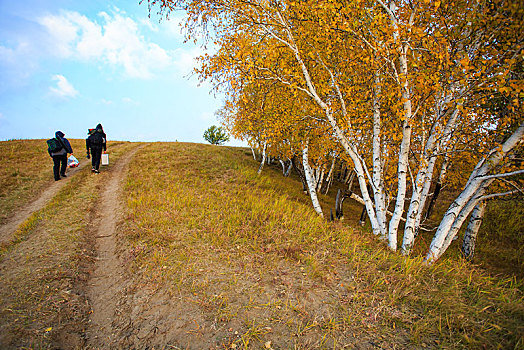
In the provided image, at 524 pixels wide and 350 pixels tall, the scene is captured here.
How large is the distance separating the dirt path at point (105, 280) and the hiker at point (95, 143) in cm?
498

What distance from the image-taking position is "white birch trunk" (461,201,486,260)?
9492 millimetres

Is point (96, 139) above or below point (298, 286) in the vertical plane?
above


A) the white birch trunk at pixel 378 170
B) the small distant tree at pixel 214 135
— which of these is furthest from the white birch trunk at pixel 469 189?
the small distant tree at pixel 214 135

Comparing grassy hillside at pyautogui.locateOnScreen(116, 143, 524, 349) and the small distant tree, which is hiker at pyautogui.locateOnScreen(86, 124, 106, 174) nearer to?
grassy hillside at pyautogui.locateOnScreen(116, 143, 524, 349)

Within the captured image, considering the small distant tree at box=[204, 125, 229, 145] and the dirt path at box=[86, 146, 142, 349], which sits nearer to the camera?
the dirt path at box=[86, 146, 142, 349]

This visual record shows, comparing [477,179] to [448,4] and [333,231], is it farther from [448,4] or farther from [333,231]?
[448,4]

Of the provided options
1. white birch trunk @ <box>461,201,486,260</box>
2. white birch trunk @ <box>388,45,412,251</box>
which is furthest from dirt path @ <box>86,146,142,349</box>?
white birch trunk @ <box>461,201,486,260</box>

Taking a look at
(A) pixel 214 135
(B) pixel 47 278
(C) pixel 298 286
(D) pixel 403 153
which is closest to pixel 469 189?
(D) pixel 403 153

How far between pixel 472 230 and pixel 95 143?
20841 mm

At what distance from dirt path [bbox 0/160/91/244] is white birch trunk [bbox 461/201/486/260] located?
17899 mm

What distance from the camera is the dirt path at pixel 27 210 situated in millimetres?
7884

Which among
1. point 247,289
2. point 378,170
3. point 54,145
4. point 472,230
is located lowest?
point 247,289

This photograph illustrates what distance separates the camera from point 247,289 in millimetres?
5023

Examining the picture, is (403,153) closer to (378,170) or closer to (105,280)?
(378,170)
